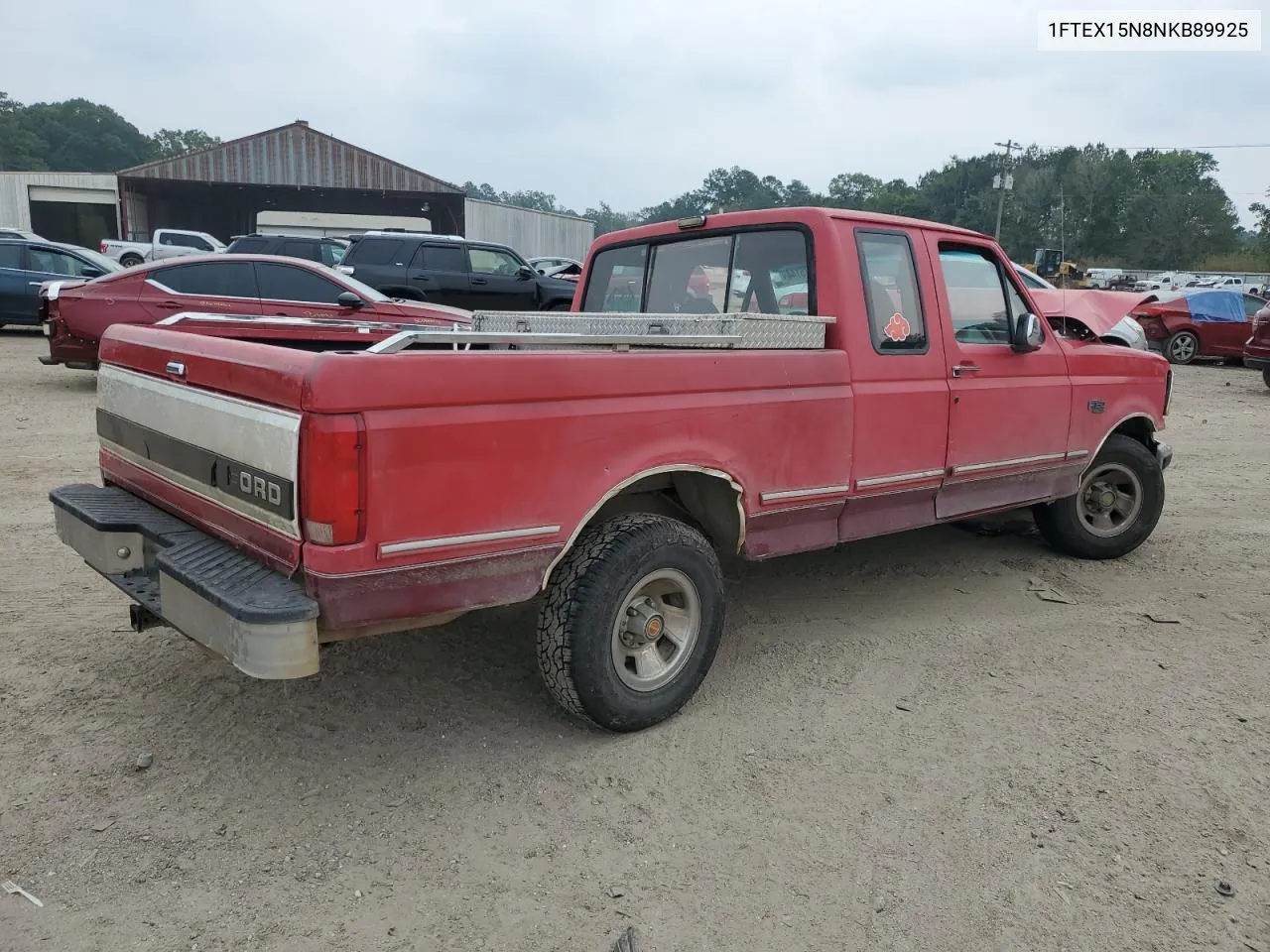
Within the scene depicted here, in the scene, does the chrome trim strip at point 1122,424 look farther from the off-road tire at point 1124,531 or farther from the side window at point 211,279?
the side window at point 211,279

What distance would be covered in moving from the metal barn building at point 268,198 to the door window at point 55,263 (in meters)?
22.5

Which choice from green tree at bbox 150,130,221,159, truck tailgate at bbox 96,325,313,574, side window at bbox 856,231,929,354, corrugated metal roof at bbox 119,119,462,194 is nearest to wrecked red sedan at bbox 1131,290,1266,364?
side window at bbox 856,231,929,354

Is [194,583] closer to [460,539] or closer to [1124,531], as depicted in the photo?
[460,539]

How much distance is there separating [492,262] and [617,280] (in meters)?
11.1

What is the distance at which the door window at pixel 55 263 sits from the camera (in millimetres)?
14445

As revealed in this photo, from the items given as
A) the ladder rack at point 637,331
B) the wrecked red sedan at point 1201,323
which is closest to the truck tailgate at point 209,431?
the ladder rack at point 637,331

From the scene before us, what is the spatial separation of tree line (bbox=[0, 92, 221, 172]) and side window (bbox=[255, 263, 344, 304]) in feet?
269

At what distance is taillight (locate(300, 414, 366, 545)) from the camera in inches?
98.9

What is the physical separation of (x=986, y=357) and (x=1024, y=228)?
8706cm

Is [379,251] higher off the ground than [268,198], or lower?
lower

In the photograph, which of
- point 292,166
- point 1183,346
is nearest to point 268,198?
point 292,166

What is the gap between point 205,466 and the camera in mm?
3049

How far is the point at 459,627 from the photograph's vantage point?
4.35 meters

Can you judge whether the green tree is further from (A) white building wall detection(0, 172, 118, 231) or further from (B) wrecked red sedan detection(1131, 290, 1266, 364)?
(B) wrecked red sedan detection(1131, 290, 1266, 364)
